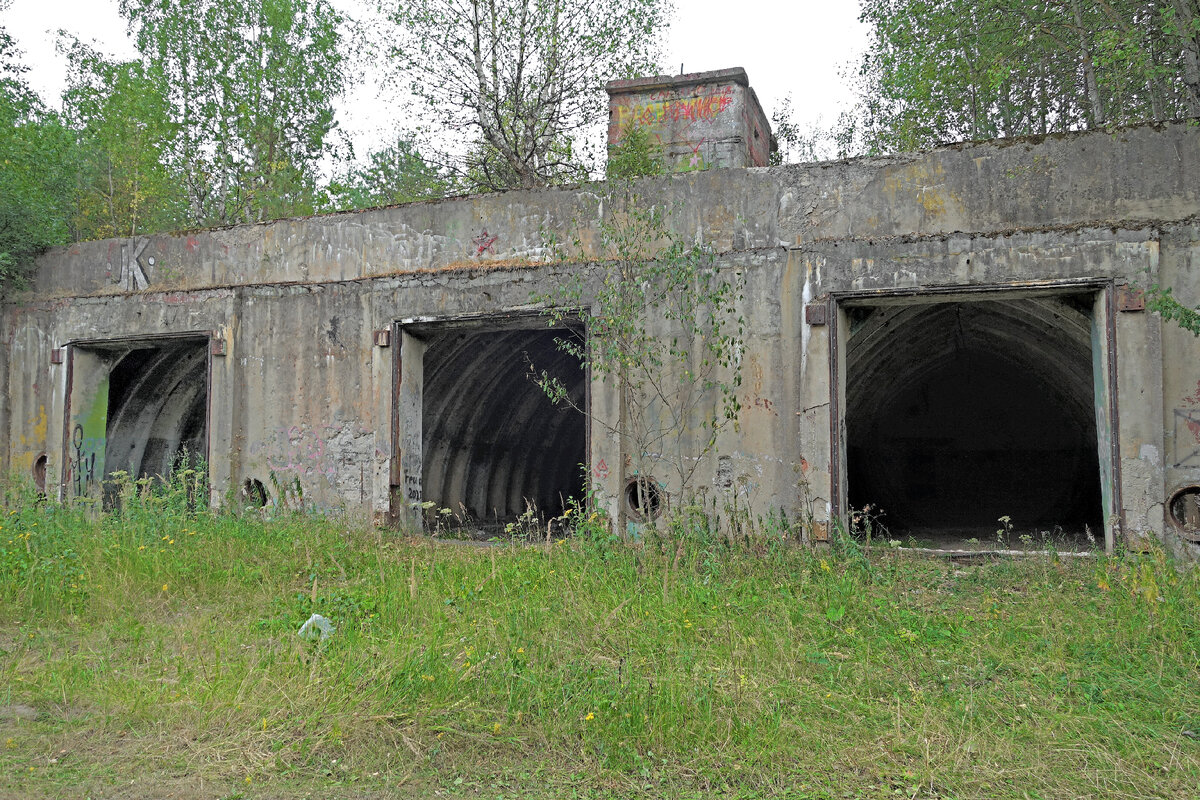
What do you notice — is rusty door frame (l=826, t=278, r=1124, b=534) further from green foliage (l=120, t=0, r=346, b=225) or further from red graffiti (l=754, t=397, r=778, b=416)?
green foliage (l=120, t=0, r=346, b=225)

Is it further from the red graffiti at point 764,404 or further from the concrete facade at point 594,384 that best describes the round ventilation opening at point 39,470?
the red graffiti at point 764,404

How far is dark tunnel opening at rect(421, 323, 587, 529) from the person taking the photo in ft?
33.9

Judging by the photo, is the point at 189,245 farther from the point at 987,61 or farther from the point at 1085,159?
the point at 987,61

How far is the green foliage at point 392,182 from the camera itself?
2209 centimetres

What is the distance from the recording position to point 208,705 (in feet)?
13.3

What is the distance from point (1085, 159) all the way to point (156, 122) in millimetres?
23612

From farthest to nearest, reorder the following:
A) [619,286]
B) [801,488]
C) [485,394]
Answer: [485,394]
[619,286]
[801,488]

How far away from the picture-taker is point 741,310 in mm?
7629

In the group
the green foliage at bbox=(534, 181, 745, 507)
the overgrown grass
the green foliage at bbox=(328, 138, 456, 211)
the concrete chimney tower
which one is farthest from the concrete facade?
the green foliage at bbox=(328, 138, 456, 211)

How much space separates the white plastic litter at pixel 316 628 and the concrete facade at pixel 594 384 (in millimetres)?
3007

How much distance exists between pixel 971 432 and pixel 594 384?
28.0ft

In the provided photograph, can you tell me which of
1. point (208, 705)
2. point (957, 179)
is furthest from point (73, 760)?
point (957, 179)

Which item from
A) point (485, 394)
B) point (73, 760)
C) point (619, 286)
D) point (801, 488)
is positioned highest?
point (619, 286)

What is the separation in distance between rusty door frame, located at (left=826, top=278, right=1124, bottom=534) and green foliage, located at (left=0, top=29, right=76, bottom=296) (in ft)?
29.8
